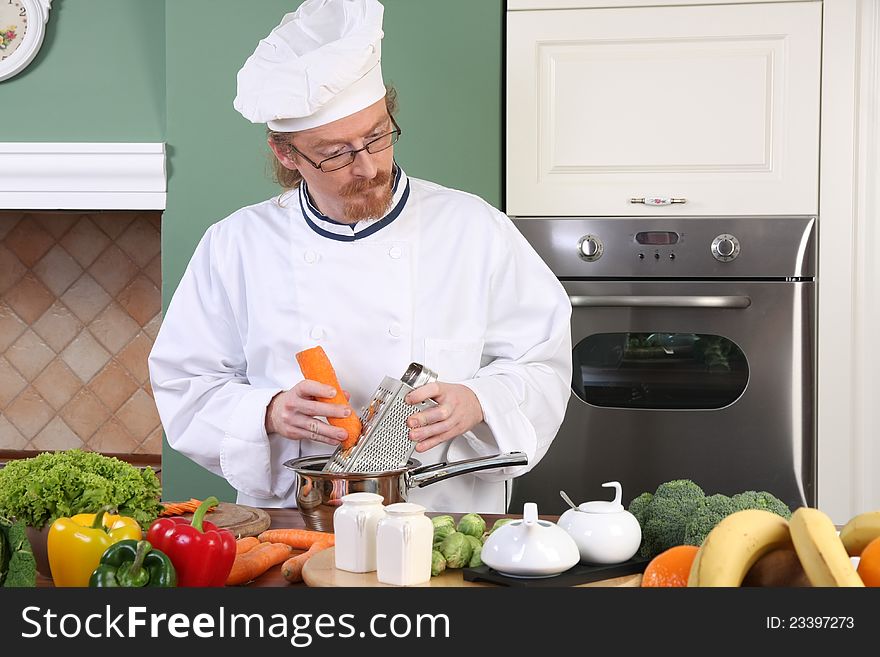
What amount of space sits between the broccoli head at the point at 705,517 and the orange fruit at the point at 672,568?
0.24ft

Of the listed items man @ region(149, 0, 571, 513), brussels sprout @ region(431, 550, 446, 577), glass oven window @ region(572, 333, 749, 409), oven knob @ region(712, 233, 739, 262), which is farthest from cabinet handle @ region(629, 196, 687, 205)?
brussels sprout @ region(431, 550, 446, 577)

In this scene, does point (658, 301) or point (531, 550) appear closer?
point (531, 550)

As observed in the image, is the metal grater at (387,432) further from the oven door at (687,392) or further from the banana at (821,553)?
the oven door at (687,392)

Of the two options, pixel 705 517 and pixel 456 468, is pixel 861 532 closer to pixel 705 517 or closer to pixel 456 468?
pixel 705 517

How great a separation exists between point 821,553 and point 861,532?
0.62 feet

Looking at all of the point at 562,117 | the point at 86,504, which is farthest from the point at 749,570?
the point at 562,117

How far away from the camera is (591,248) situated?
7.13 ft

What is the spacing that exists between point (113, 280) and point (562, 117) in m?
1.42

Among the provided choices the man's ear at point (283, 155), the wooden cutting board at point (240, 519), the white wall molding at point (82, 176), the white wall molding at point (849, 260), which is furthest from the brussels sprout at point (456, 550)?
the white wall molding at point (82, 176)

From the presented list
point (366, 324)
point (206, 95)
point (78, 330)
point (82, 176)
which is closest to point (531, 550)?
point (366, 324)

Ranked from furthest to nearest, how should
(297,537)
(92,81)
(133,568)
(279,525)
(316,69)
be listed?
(92,81)
(316,69)
(279,525)
(297,537)
(133,568)

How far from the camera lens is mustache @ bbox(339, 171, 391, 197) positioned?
5.09ft

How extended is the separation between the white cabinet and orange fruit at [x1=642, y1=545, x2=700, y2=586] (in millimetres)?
1361

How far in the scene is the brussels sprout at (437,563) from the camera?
1024 mm
